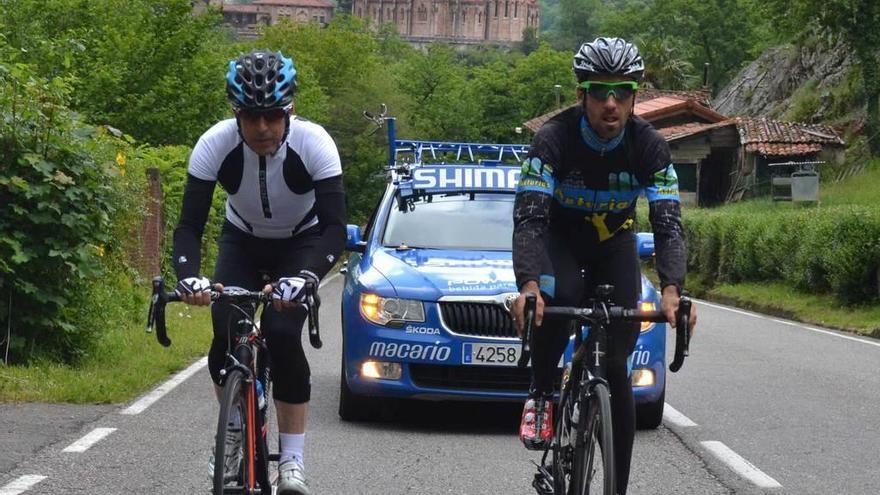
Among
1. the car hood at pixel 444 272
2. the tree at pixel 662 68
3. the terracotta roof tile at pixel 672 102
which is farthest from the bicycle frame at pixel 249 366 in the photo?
the tree at pixel 662 68

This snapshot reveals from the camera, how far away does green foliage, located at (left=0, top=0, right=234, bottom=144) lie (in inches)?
1396

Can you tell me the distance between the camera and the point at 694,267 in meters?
42.0

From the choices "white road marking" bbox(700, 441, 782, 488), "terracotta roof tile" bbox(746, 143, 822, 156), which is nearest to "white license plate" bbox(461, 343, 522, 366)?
"white road marking" bbox(700, 441, 782, 488)

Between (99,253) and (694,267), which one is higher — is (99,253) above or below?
above

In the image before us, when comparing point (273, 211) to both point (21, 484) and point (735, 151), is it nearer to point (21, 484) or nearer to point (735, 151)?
point (21, 484)

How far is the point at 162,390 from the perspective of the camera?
1171 centimetres

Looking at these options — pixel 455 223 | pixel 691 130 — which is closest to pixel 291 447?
pixel 455 223

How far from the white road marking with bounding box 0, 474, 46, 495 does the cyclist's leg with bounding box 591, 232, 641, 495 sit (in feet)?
9.47

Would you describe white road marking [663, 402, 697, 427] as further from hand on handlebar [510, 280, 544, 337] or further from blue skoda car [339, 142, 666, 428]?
hand on handlebar [510, 280, 544, 337]

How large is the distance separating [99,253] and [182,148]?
16.6m

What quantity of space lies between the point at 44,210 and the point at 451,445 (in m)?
4.20

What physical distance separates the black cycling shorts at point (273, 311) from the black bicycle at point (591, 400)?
90 cm

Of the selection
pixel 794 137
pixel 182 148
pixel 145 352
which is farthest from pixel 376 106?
pixel 145 352

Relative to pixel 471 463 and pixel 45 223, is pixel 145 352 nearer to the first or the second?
pixel 45 223
